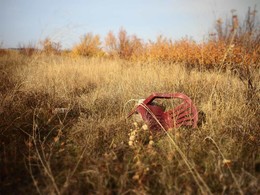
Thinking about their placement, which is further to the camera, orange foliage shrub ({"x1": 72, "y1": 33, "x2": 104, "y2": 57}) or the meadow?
orange foliage shrub ({"x1": 72, "y1": 33, "x2": 104, "y2": 57})

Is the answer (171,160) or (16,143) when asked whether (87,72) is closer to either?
(16,143)

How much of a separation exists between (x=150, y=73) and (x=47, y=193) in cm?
378

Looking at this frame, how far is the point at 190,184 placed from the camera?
1615 mm

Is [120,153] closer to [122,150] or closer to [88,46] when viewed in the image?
[122,150]

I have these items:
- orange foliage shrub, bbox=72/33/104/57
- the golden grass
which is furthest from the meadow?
orange foliage shrub, bbox=72/33/104/57

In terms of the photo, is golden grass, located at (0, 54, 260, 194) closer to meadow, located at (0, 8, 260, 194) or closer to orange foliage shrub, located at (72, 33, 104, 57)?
meadow, located at (0, 8, 260, 194)

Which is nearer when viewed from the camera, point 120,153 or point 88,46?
point 120,153

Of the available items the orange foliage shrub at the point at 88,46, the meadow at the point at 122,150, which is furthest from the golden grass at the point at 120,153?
the orange foliage shrub at the point at 88,46

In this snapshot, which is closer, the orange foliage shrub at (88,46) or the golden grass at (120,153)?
the golden grass at (120,153)

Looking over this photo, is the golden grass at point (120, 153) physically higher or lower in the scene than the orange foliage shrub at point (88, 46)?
lower

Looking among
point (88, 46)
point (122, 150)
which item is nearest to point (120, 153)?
point (122, 150)

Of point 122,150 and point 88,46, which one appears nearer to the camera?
point 122,150

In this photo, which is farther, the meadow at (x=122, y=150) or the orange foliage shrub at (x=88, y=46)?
the orange foliage shrub at (x=88, y=46)

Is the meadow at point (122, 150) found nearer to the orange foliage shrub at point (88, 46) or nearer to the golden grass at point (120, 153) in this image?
the golden grass at point (120, 153)
